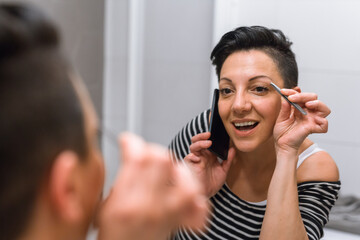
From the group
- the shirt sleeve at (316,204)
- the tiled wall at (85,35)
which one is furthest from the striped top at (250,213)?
the tiled wall at (85,35)

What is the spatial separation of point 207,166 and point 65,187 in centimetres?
81

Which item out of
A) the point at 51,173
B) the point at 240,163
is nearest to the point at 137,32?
the point at 240,163

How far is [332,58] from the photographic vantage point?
1.82m

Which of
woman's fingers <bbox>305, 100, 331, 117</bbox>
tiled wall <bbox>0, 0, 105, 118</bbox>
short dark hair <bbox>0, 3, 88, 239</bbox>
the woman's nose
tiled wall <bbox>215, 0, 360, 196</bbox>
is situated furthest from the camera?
tiled wall <bbox>0, 0, 105, 118</bbox>

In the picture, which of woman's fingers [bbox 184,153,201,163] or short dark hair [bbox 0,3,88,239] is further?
woman's fingers [bbox 184,153,201,163]

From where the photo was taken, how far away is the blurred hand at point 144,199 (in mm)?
401

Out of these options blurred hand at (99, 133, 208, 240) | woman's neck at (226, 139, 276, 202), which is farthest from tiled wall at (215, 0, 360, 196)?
blurred hand at (99, 133, 208, 240)

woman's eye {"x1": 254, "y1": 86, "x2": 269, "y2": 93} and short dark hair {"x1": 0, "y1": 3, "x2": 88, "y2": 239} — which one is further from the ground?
short dark hair {"x1": 0, "y1": 3, "x2": 88, "y2": 239}

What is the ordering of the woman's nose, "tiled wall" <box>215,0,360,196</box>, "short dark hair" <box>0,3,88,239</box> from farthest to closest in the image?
"tiled wall" <box>215,0,360,196</box> < the woman's nose < "short dark hair" <box>0,3,88,239</box>

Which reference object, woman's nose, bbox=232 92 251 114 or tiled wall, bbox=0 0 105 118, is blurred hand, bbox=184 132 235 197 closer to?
woman's nose, bbox=232 92 251 114

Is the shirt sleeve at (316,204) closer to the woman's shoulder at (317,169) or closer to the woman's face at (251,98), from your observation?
the woman's shoulder at (317,169)

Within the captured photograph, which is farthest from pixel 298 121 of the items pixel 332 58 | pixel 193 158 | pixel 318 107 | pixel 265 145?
pixel 332 58

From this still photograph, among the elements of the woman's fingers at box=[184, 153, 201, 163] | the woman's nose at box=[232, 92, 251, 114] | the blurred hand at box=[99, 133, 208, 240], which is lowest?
the woman's fingers at box=[184, 153, 201, 163]

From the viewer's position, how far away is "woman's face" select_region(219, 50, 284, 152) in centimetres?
109
